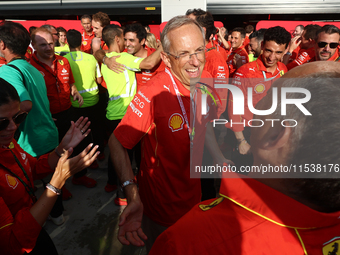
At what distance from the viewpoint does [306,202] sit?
80 centimetres

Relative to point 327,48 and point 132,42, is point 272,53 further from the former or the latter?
point 132,42

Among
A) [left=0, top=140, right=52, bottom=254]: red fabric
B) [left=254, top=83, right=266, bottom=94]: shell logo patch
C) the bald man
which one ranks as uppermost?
the bald man

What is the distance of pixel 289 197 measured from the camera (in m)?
0.81

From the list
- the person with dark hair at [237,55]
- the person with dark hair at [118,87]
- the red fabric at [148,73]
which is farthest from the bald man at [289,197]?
the person with dark hair at [237,55]

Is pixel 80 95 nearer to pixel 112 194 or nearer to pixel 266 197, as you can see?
pixel 112 194

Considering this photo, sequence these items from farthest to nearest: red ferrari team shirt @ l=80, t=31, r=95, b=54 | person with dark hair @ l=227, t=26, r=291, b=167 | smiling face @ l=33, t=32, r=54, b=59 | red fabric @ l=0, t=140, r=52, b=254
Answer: red ferrari team shirt @ l=80, t=31, r=95, b=54 < smiling face @ l=33, t=32, r=54, b=59 < person with dark hair @ l=227, t=26, r=291, b=167 < red fabric @ l=0, t=140, r=52, b=254

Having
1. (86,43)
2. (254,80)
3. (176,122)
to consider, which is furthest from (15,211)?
(86,43)

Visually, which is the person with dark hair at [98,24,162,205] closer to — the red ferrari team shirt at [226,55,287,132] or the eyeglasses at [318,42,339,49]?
the red ferrari team shirt at [226,55,287,132]

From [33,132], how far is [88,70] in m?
1.82

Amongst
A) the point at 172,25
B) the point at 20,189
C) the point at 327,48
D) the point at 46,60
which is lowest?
the point at 20,189

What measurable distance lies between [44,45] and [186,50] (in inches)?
113

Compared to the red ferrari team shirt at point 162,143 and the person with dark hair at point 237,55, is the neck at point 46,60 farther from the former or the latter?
the person with dark hair at point 237,55

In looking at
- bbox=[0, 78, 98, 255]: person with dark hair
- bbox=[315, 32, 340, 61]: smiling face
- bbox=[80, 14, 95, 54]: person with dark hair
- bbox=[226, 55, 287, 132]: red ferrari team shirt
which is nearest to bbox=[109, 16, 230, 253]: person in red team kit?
bbox=[0, 78, 98, 255]: person with dark hair

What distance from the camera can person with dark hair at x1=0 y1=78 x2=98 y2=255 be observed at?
4.67 feet
